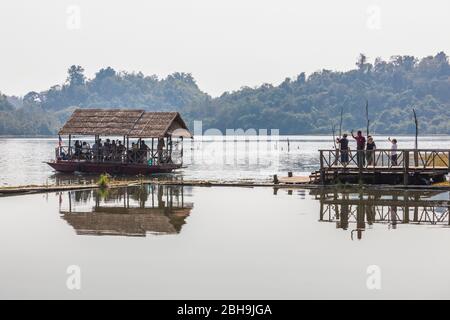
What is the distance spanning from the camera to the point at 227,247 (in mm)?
17094

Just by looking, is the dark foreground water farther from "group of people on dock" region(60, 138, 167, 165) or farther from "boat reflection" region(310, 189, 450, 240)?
"group of people on dock" region(60, 138, 167, 165)

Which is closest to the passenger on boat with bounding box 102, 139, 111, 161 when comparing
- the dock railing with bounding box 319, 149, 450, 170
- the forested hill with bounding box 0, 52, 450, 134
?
the dock railing with bounding box 319, 149, 450, 170

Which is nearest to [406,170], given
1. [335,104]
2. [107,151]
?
[107,151]

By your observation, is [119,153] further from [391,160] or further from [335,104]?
[335,104]

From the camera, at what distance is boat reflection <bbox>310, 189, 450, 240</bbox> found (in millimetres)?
20875

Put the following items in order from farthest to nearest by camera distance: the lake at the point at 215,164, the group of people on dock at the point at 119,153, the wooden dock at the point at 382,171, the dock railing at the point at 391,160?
the lake at the point at 215,164 < the group of people on dock at the point at 119,153 < the wooden dock at the point at 382,171 < the dock railing at the point at 391,160

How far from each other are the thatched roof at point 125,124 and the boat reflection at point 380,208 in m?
15.0

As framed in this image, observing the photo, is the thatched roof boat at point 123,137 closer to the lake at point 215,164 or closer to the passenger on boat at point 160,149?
the passenger on boat at point 160,149

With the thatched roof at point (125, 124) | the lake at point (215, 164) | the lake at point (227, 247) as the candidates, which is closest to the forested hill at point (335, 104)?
the lake at point (215, 164)

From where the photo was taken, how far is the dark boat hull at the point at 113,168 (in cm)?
4219

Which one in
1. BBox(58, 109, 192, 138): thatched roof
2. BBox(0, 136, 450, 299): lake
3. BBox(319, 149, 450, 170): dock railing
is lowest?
BBox(0, 136, 450, 299): lake

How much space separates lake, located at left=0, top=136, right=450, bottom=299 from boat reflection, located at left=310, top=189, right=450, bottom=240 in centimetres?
3

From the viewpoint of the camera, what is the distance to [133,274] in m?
14.6

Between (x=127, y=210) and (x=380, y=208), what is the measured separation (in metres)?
7.24
